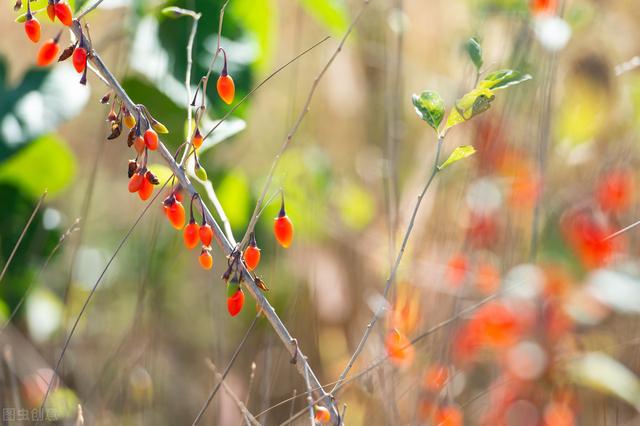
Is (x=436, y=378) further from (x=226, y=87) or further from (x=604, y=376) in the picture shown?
(x=226, y=87)

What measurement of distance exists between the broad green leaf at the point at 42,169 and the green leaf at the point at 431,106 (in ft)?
2.87

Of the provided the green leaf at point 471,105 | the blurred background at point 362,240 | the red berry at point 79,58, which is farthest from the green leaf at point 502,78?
the red berry at point 79,58

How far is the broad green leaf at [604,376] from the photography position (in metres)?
1.22

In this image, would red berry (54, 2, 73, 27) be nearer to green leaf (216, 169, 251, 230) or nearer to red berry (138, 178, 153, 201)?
red berry (138, 178, 153, 201)

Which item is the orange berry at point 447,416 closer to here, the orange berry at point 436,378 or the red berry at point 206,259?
the orange berry at point 436,378

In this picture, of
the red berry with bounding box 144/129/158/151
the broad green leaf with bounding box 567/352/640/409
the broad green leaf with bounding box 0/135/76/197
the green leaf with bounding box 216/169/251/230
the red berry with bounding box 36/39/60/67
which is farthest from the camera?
the green leaf with bounding box 216/169/251/230

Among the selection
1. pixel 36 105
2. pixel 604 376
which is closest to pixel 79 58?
pixel 36 105

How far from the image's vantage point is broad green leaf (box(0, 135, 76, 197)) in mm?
1470

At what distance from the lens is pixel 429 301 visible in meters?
1.79

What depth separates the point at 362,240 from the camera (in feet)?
7.28

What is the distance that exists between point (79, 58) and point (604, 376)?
0.93m

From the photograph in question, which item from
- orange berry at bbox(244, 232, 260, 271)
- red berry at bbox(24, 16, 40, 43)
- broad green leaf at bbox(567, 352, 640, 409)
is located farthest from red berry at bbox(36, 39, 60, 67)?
broad green leaf at bbox(567, 352, 640, 409)

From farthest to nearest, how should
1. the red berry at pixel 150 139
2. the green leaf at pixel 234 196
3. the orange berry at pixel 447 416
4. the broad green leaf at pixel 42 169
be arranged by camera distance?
the green leaf at pixel 234 196 → the broad green leaf at pixel 42 169 → the orange berry at pixel 447 416 → the red berry at pixel 150 139

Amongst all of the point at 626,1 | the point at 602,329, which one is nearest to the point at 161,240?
the point at 602,329
